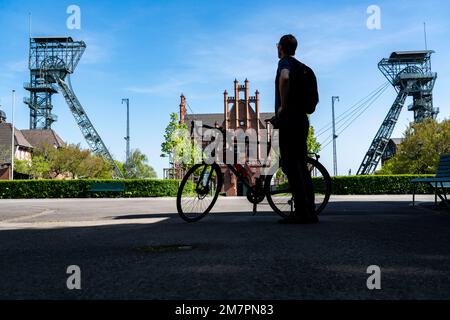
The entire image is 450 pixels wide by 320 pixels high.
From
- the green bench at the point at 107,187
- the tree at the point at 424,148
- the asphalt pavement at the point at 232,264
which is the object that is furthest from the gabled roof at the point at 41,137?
the asphalt pavement at the point at 232,264

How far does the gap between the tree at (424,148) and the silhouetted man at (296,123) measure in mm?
35698

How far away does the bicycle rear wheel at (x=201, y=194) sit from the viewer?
622cm

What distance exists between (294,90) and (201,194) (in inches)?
85.1

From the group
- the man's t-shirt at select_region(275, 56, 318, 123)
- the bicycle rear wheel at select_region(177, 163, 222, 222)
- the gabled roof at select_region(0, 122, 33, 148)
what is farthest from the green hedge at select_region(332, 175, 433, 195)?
the gabled roof at select_region(0, 122, 33, 148)

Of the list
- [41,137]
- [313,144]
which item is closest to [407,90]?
[313,144]

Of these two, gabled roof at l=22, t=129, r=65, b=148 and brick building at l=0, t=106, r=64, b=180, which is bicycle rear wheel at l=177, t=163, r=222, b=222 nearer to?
brick building at l=0, t=106, r=64, b=180

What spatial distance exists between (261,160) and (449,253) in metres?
3.28

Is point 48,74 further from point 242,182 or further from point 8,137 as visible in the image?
point 242,182

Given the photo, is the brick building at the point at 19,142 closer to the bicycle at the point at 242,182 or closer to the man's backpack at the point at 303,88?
the bicycle at the point at 242,182

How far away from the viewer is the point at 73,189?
90.8 ft

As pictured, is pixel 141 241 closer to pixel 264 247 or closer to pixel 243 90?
pixel 264 247

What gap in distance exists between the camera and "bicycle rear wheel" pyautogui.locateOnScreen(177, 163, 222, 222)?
20.4 ft

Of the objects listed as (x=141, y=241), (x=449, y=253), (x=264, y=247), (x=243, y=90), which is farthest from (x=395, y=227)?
(x=243, y=90)
